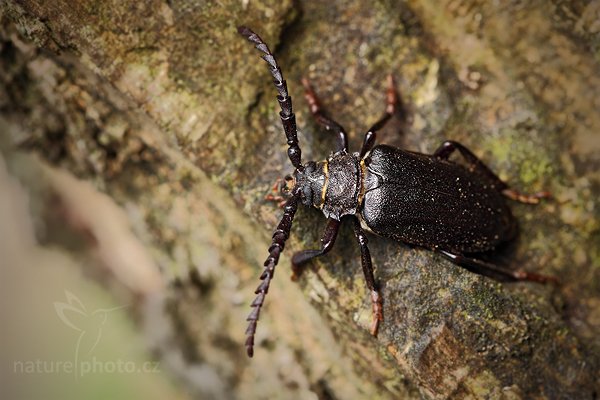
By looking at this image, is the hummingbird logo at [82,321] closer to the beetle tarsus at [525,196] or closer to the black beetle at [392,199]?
the black beetle at [392,199]

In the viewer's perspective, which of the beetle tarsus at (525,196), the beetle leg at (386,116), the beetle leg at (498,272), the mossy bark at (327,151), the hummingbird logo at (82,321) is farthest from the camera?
the hummingbird logo at (82,321)

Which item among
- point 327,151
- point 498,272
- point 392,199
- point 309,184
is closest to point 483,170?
point 498,272

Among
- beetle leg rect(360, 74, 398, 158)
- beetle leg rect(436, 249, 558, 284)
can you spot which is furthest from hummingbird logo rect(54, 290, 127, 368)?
beetle leg rect(436, 249, 558, 284)

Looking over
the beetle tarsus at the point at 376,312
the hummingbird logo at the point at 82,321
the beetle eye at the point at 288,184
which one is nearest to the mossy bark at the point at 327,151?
the beetle tarsus at the point at 376,312

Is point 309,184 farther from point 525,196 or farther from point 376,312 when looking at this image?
point 525,196

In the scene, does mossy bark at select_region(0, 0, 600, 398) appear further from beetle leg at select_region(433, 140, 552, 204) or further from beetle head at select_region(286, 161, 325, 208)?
beetle head at select_region(286, 161, 325, 208)

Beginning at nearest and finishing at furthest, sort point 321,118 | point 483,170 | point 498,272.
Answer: point 321,118 → point 498,272 → point 483,170

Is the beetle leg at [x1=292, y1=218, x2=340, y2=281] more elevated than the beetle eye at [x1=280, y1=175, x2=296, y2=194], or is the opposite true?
the beetle eye at [x1=280, y1=175, x2=296, y2=194]
